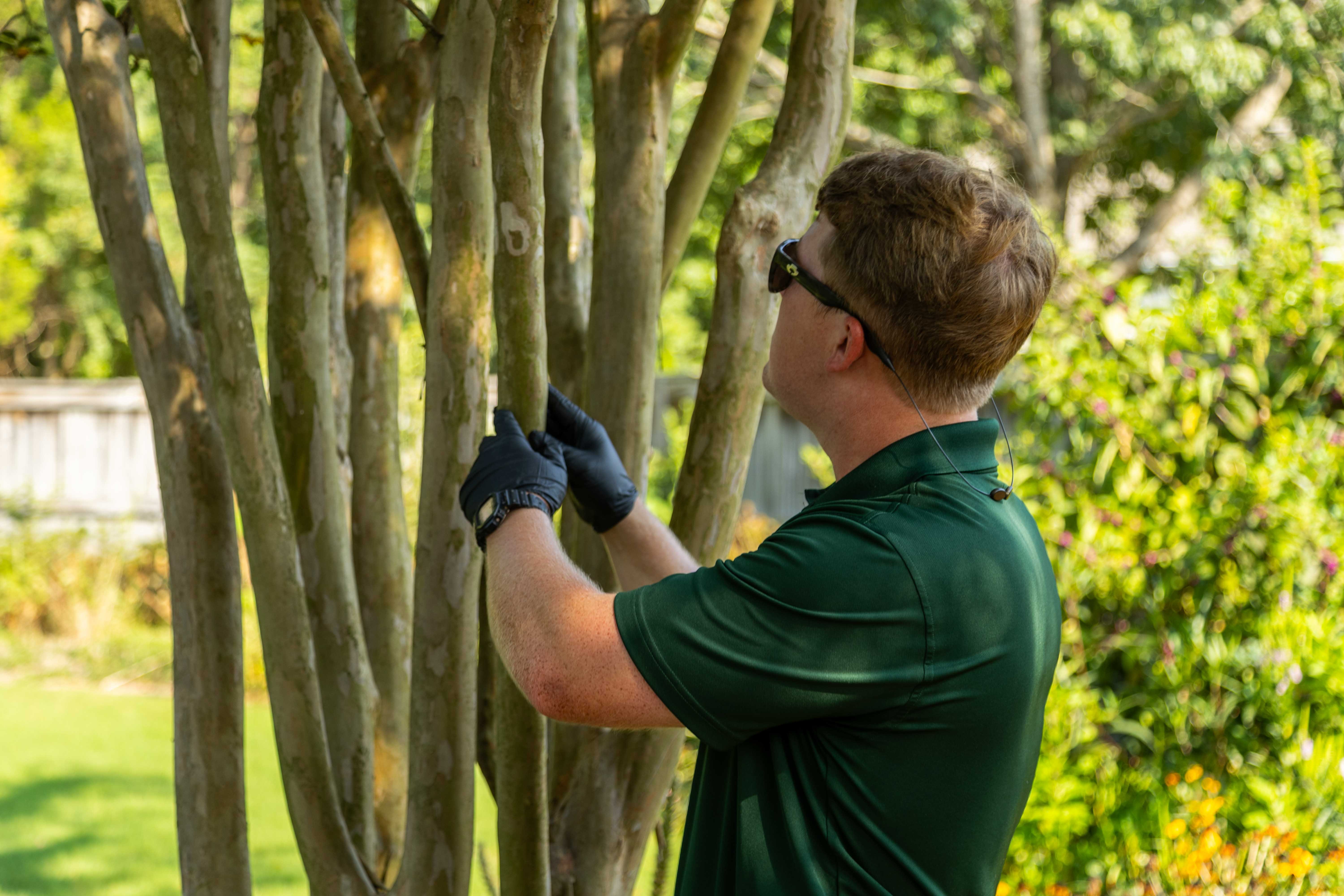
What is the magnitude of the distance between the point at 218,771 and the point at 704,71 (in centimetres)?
1037

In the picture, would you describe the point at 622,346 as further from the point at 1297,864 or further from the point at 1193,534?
the point at 1297,864

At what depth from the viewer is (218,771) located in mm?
2121

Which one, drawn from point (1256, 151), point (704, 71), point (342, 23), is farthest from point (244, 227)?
point (342, 23)

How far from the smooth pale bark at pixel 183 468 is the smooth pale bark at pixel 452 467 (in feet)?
1.38

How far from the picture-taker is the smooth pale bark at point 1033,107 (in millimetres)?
11555

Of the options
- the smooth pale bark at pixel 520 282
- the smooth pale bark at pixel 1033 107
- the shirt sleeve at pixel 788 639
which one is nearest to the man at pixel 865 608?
the shirt sleeve at pixel 788 639

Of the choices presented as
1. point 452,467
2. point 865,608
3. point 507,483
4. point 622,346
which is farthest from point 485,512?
point 865,608

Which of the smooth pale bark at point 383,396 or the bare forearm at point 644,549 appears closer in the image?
the bare forearm at point 644,549

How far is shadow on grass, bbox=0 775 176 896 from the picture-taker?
5090 mm

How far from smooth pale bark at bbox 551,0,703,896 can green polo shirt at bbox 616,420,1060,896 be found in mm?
581

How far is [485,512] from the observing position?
67.1 inches

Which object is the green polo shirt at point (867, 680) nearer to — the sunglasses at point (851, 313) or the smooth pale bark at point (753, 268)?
the sunglasses at point (851, 313)

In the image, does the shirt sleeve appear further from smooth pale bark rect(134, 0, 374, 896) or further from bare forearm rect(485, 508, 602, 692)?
smooth pale bark rect(134, 0, 374, 896)

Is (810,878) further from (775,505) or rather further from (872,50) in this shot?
(872,50)
